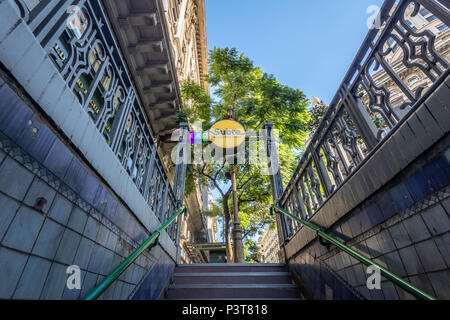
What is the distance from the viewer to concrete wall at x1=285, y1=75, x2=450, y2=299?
143cm

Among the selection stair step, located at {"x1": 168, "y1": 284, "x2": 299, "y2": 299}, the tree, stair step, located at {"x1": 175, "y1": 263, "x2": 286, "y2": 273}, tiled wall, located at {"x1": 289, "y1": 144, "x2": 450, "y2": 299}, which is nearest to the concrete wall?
tiled wall, located at {"x1": 289, "y1": 144, "x2": 450, "y2": 299}

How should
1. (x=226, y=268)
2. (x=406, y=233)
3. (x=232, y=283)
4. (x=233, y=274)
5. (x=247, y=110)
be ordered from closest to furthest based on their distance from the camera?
(x=406, y=233), (x=232, y=283), (x=233, y=274), (x=226, y=268), (x=247, y=110)

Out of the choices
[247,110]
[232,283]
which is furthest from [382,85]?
[247,110]

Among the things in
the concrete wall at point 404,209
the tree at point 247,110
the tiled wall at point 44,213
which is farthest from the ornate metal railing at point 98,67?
the tree at point 247,110

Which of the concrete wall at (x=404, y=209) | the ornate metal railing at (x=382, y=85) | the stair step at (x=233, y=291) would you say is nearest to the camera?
the concrete wall at (x=404, y=209)

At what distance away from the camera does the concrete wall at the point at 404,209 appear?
143 centimetres

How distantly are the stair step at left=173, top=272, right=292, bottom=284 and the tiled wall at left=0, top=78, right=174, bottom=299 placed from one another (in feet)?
7.42

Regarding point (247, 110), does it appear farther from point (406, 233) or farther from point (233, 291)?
point (406, 233)

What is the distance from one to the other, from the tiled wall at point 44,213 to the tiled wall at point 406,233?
96.5 inches

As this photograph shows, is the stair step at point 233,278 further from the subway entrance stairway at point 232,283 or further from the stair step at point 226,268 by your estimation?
the stair step at point 226,268

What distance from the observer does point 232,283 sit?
4.00m

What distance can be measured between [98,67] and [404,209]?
10.9 feet
